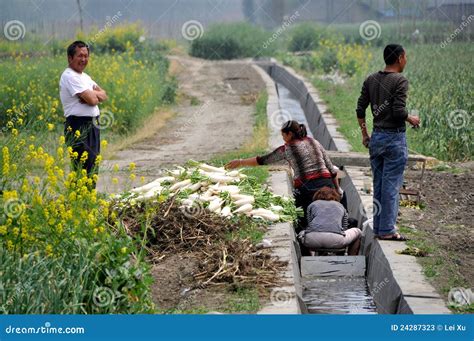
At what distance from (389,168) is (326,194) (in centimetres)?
124

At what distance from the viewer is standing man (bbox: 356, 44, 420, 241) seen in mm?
9672

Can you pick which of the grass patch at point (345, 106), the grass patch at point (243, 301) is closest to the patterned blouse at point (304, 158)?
the grass patch at point (243, 301)

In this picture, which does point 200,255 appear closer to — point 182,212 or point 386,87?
point 182,212

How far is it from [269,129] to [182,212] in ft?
32.8

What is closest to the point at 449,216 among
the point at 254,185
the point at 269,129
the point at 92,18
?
the point at 254,185

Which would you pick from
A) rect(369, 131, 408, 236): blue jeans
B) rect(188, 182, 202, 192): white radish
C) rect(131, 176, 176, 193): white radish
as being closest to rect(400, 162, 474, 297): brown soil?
rect(369, 131, 408, 236): blue jeans

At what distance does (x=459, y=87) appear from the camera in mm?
18234

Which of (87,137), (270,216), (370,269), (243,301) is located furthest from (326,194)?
(243,301)

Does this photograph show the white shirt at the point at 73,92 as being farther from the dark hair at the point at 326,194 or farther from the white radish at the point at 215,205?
the dark hair at the point at 326,194

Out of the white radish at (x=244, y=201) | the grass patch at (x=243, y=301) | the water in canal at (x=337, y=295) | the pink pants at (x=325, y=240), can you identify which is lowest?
the water in canal at (x=337, y=295)

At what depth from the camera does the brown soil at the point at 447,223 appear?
883cm

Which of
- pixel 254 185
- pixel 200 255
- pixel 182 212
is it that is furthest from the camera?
pixel 254 185

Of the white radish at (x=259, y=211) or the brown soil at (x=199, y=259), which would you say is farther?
the white radish at (x=259, y=211)

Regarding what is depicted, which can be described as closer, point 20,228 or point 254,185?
point 20,228
